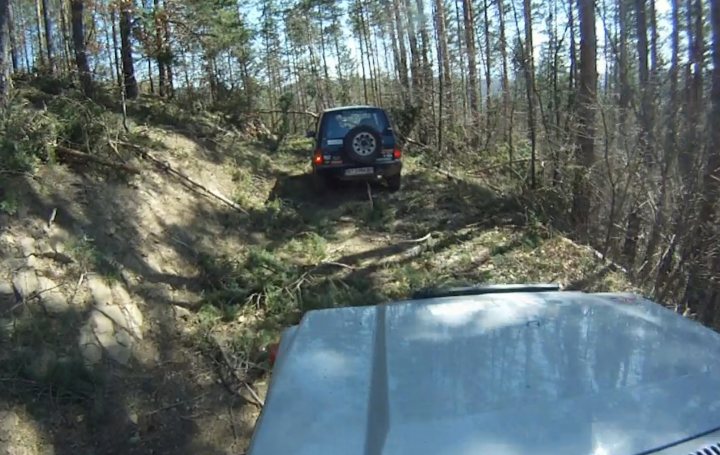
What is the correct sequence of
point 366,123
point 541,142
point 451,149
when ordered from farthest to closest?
point 451,149, point 541,142, point 366,123

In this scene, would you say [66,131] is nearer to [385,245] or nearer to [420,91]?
[385,245]

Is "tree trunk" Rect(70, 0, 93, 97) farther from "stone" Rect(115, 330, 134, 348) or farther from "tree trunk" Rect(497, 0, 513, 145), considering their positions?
"tree trunk" Rect(497, 0, 513, 145)

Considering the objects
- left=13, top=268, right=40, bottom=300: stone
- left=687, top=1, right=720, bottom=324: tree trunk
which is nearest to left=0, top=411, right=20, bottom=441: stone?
left=13, top=268, right=40, bottom=300: stone

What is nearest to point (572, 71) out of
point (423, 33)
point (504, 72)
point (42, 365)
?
point (504, 72)

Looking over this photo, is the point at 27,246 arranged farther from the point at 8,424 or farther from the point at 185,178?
the point at 185,178

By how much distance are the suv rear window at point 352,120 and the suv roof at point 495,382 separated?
9523 mm

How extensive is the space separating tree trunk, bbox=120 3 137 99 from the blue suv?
5.99 metres

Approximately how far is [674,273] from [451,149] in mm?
10193

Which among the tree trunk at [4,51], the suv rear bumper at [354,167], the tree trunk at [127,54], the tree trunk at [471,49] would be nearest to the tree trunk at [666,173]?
the suv rear bumper at [354,167]

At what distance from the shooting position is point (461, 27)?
28.1 m

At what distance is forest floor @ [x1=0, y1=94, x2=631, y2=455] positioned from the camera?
16.8 ft

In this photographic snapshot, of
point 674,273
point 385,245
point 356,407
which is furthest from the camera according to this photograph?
point 385,245

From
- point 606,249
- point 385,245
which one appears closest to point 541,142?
point 606,249

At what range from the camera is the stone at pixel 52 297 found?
5.83 m
